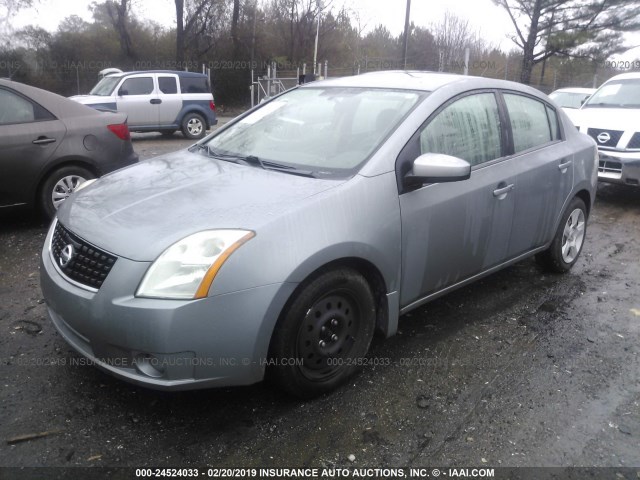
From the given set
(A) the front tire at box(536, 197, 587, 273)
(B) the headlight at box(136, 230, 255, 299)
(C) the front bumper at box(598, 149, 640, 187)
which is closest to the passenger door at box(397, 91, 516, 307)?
(A) the front tire at box(536, 197, 587, 273)

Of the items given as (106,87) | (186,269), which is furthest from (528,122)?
(106,87)

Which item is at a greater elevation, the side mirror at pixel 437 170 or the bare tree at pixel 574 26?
the bare tree at pixel 574 26

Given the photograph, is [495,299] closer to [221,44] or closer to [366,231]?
[366,231]

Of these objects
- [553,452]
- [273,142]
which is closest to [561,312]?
[553,452]

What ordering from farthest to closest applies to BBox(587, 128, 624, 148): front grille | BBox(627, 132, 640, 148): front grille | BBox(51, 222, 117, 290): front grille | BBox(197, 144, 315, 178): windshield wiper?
BBox(587, 128, 624, 148): front grille, BBox(627, 132, 640, 148): front grille, BBox(197, 144, 315, 178): windshield wiper, BBox(51, 222, 117, 290): front grille

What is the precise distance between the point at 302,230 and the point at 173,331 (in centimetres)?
73

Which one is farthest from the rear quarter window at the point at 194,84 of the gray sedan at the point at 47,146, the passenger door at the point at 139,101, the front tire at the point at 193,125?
the gray sedan at the point at 47,146

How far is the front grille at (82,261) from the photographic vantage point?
7.84 ft

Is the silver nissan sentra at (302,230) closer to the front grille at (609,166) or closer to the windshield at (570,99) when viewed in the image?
the front grille at (609,166)

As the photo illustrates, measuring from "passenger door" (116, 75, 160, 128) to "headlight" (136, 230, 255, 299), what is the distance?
12.0m

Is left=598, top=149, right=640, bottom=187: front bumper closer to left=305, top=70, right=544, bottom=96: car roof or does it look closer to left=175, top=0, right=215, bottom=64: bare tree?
left=305, top=70, right=544, bottom=96: car roof

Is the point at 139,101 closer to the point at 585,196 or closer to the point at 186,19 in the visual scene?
the point at 585,196

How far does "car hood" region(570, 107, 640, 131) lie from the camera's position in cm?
751

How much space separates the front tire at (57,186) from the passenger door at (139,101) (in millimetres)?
8228
